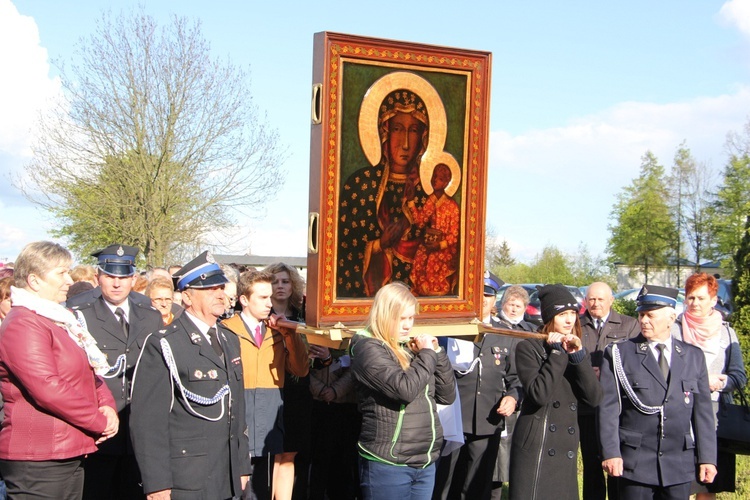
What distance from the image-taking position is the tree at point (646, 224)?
4394cm

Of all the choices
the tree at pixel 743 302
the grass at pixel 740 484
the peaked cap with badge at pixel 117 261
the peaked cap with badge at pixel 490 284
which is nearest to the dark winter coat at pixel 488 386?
the peaked cap with badge at pixel 490 284

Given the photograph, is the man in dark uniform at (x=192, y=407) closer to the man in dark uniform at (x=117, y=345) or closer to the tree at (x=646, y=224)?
the man in dark uniform at (x=117, y=345)

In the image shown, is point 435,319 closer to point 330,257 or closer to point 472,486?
point 330,257

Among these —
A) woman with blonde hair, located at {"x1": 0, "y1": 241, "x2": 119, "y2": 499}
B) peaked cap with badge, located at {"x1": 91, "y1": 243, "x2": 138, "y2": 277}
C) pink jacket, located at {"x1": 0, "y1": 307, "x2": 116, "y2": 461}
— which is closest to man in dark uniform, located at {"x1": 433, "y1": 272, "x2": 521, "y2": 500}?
peaked cap with badge, located at {"x1": 91, "y1": 243, "x2": 138, "y2": 277}

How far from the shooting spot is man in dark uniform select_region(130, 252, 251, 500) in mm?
4457

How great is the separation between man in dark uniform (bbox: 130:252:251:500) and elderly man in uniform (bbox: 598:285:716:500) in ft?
7.91

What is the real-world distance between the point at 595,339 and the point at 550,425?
1968 mm

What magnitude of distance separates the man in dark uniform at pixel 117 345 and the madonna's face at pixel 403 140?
2.26 m

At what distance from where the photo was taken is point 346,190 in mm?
5035

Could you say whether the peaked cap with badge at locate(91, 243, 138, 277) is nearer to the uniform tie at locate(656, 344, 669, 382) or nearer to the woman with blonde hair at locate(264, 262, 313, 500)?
the woman with blonde hair at locate(264, 262, 313, 500)

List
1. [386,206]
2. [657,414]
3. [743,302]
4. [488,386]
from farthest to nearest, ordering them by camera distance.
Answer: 1. [743,302]
2. [488,386]
3. [657,414]
4. [386,206]

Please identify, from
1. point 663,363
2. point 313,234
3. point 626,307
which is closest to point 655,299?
point 663,363

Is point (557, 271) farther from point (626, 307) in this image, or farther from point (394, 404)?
point (394, 404)

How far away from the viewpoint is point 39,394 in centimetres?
427
